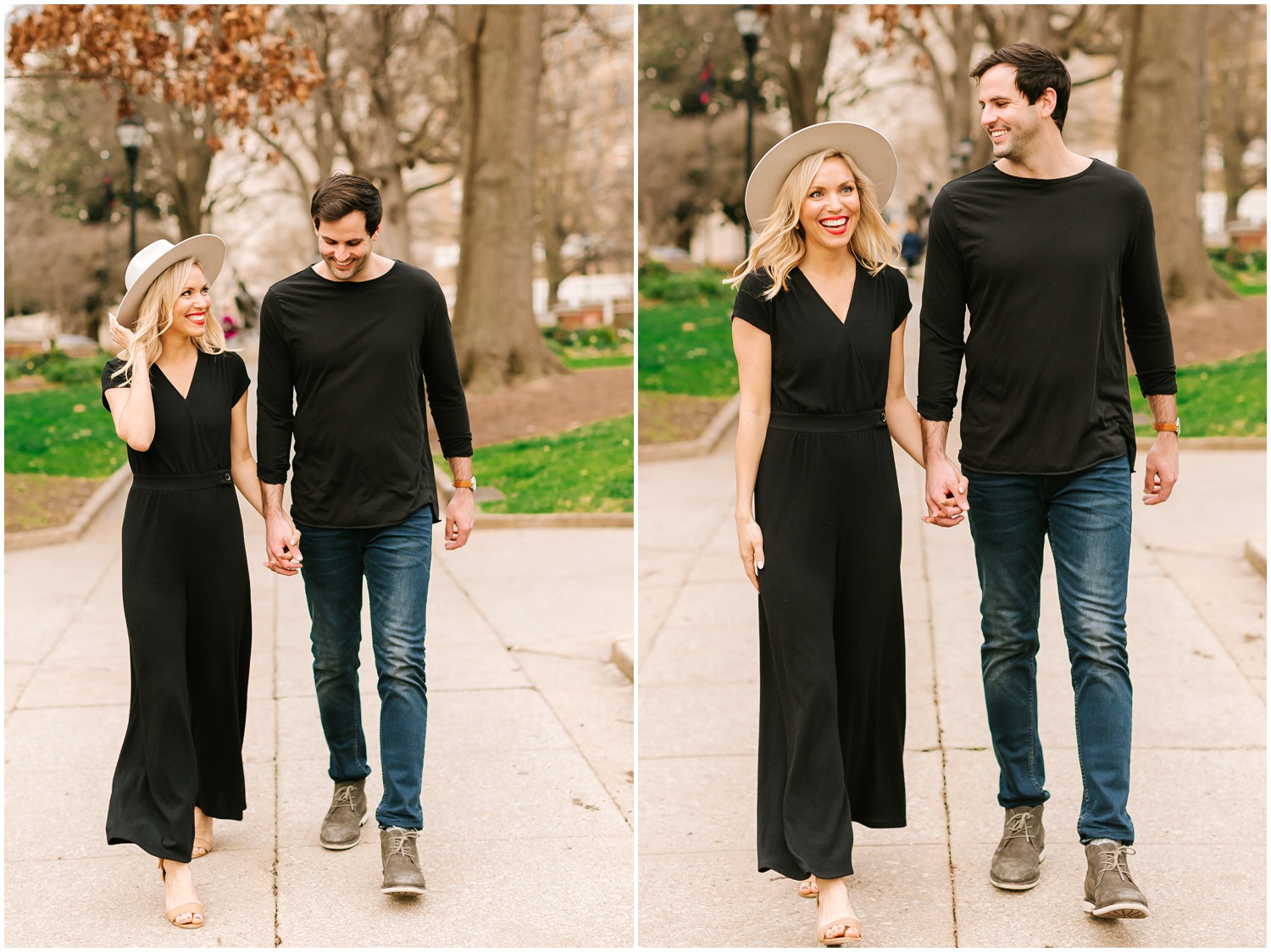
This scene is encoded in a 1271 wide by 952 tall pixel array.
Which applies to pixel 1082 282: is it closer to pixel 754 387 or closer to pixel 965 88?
pixel 754 387

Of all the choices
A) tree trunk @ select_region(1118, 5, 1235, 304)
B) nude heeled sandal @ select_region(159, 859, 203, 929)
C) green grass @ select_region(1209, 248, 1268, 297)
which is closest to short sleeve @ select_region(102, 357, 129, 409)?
nude heeled sandal @ select_region(159, 859, 203, 929)

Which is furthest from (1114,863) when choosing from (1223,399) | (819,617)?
(1223,399)

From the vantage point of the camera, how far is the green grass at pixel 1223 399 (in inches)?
532

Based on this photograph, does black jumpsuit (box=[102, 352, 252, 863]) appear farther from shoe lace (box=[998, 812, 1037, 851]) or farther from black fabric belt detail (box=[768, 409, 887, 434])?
shoe lace (box=[998, 812, 1037, 851])

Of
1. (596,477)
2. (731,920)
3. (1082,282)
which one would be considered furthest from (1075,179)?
(596,477)

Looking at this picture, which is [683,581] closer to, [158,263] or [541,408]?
[158,263]

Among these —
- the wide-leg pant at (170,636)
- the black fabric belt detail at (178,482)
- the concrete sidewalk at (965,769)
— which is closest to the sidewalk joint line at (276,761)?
the wide-leg pant at (170,636)

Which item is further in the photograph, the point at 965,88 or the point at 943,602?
the point at 965,88

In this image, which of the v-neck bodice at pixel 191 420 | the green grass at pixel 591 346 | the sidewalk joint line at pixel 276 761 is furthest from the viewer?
the green grass at pixel 591 346

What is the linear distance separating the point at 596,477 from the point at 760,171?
9.27 metres

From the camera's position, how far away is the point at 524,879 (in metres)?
4.69

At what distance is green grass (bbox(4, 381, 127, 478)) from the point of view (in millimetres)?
16203

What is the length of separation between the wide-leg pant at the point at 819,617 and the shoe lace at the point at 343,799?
5.02 feet

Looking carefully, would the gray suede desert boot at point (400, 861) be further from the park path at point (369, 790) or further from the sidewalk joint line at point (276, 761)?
the sidewalk joint line at point (276, 761)
